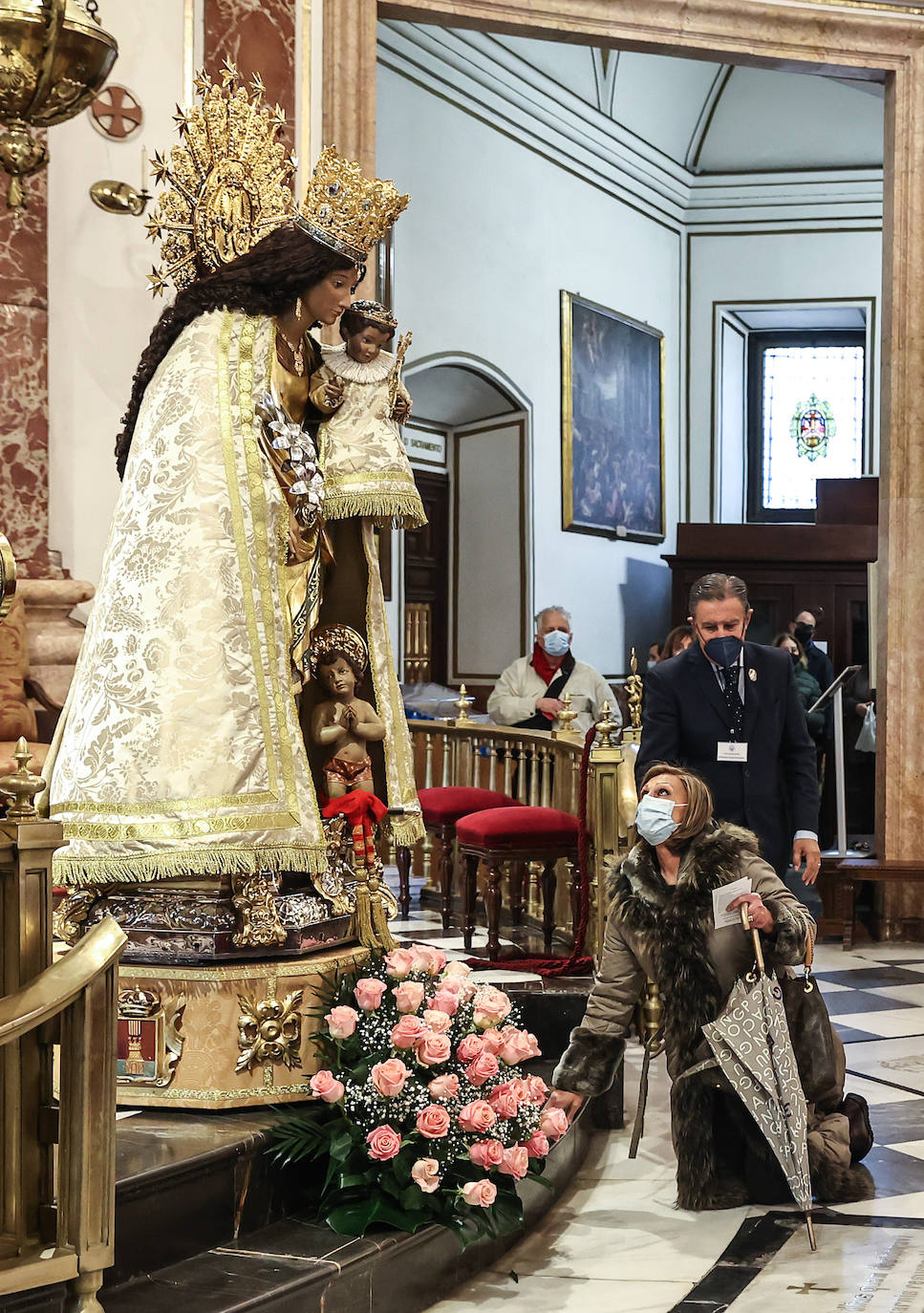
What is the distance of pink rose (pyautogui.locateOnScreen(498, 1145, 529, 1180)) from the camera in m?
3.41

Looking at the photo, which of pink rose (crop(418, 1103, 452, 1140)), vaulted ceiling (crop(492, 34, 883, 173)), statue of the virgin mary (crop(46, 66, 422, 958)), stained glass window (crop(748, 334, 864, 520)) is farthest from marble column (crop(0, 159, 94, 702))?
stained glass window (crop(748, 334, 864, 520))

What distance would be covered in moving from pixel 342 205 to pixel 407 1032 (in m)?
1.99

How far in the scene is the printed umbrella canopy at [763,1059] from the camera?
383 centimetres

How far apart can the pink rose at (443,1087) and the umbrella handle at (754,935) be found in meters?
0.90

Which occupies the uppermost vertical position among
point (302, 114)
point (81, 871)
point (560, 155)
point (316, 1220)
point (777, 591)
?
point (560, 155)

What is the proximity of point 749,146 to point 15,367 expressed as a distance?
36.6ft

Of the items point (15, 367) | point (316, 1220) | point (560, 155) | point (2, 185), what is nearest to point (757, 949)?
point (316, 1220)

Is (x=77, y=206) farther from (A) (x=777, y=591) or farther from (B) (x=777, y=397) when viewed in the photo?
(B) (x=777, y=397)

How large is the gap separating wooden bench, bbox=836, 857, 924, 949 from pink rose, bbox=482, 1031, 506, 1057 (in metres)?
4.74

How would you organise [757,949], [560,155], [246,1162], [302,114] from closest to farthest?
[246,1162], [757,949], [302,114], [560,155]

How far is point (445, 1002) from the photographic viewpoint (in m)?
3.56

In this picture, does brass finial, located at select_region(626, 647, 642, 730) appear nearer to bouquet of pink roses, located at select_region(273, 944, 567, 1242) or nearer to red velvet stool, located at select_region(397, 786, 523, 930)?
red velvet stool, located at select_region(397, 786, 523, 930)

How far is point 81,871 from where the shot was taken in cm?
356

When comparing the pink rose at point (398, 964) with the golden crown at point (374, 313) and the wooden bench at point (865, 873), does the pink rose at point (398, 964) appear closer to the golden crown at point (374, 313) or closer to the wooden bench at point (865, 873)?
the golden crown at point (374, 313)
